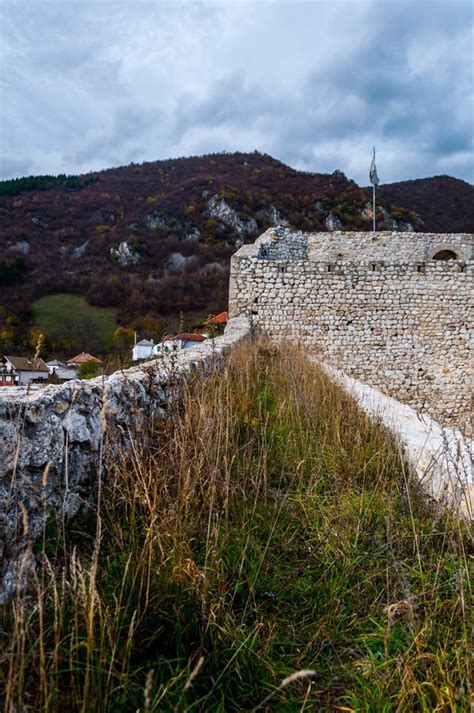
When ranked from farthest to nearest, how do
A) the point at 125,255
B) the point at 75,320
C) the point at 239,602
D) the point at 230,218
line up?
the point at 230,218, the point at 125,255, the point at 75,320, the point at 239,602

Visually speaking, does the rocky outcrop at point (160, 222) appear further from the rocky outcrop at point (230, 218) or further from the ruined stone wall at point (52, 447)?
the ruined stone wall at point (52, 447)

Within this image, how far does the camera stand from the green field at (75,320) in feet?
94.9

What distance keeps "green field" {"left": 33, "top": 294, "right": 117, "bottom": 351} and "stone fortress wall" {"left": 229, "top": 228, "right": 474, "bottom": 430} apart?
766 inches

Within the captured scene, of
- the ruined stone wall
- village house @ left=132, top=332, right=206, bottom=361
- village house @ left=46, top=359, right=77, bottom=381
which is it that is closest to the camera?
the ruined stone wall

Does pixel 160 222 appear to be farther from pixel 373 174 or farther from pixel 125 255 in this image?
pixel 373 174

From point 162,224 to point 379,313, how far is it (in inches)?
1689

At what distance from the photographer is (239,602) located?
6.00 feet

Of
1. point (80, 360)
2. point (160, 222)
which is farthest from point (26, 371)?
point (160, 222)

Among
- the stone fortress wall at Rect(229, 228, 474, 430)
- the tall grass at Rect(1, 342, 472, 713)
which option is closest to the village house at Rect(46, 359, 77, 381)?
the tall grass at Rect(1, 342, 472, 713)

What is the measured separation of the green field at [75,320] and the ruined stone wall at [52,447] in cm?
2609

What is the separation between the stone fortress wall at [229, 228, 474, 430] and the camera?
10.5 meters

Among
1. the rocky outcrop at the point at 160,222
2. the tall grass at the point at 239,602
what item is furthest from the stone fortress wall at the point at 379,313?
the rocky outcrop at the point at 160,222

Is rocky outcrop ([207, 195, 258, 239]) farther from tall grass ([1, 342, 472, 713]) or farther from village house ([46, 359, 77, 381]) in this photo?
tall grass ([1, 342, 472, 713])

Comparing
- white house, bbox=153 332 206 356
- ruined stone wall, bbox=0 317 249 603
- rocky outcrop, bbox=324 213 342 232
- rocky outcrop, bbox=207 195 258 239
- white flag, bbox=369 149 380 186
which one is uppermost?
rocky outcrop, bbox=207 195 258 239
